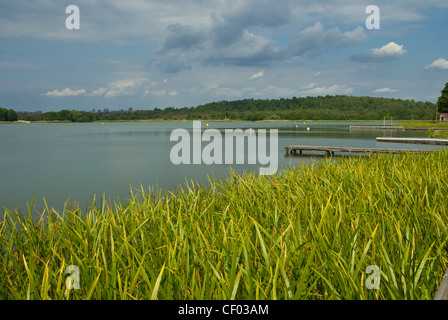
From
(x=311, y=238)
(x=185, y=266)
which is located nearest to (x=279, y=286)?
Answer: (x=185, y=266)

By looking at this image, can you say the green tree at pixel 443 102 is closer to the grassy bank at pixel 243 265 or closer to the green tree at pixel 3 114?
the grassy bank at pixel 243 265

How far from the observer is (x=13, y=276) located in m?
3.57

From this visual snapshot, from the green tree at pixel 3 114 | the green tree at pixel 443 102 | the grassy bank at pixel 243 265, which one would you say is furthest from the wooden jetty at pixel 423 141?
the green tree at pixel 3 114

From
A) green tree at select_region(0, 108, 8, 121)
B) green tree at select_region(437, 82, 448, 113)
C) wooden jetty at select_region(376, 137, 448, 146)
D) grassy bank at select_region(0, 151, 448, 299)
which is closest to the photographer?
grassy bank at select_region(0, 151, 448, 299)

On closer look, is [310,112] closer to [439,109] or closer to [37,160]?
[439,109]

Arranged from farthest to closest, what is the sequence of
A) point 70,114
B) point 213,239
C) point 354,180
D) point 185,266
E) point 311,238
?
point 70,114 < point 354,180 < point 311,238 < point 213,239 < point 185,266

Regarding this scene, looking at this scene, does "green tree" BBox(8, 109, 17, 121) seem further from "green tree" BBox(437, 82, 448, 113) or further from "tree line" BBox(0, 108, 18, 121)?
"green tree" BBox(437, 82, 448, 113)

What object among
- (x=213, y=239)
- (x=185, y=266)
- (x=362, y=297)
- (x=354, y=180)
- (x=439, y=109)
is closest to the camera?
(x=362, y=297)

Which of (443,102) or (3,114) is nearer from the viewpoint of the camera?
(443,102)

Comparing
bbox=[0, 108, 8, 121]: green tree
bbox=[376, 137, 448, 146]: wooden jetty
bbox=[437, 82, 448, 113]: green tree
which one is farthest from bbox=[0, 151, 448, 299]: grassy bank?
bbox=[0, 108, 8, 121]: green tree

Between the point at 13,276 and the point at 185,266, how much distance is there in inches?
68.5

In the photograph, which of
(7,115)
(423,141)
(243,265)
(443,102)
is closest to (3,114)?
(7,115)

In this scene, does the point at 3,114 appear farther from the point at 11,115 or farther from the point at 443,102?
the point at 443,102

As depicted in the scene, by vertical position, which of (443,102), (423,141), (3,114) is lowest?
(423,141)
